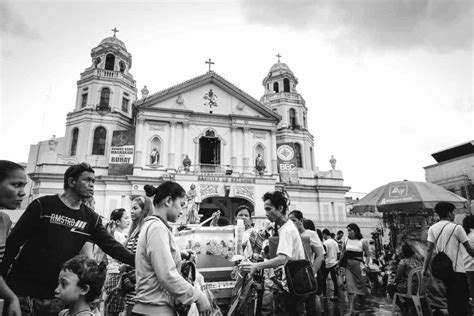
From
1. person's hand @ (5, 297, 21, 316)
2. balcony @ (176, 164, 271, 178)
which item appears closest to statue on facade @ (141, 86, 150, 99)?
balcony @ (176, 164, 271, 178)

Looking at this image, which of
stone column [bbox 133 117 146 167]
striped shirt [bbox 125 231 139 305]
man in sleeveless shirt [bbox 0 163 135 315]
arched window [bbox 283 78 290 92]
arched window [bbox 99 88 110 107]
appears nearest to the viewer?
man in sleeveless shirt [bbox 0 163 135 315]

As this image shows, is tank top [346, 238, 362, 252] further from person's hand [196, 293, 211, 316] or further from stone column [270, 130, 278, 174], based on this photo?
stone column [270, 130, 278, 174]

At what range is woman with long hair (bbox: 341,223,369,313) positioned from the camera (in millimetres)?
5641

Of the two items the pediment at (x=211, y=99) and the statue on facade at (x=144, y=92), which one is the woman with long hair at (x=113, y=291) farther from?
the statue on facade at (x=144, y=92)

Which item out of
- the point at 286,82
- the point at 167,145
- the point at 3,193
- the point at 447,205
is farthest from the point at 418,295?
the point at 286,82

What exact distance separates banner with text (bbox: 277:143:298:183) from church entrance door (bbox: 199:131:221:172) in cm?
516

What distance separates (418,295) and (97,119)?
24.2 meters

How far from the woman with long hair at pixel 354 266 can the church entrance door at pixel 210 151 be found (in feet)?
54.8

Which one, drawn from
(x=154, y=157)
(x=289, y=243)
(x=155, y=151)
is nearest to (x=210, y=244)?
(x=289, y=243)

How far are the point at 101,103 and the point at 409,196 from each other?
77.9 ft

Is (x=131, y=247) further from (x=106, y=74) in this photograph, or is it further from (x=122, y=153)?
(x=106, y=74)

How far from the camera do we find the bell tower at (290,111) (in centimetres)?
2738

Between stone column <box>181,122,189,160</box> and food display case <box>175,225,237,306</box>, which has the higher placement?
stone column <box>181,122,189,160</box>

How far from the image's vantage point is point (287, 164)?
80.2 feet
